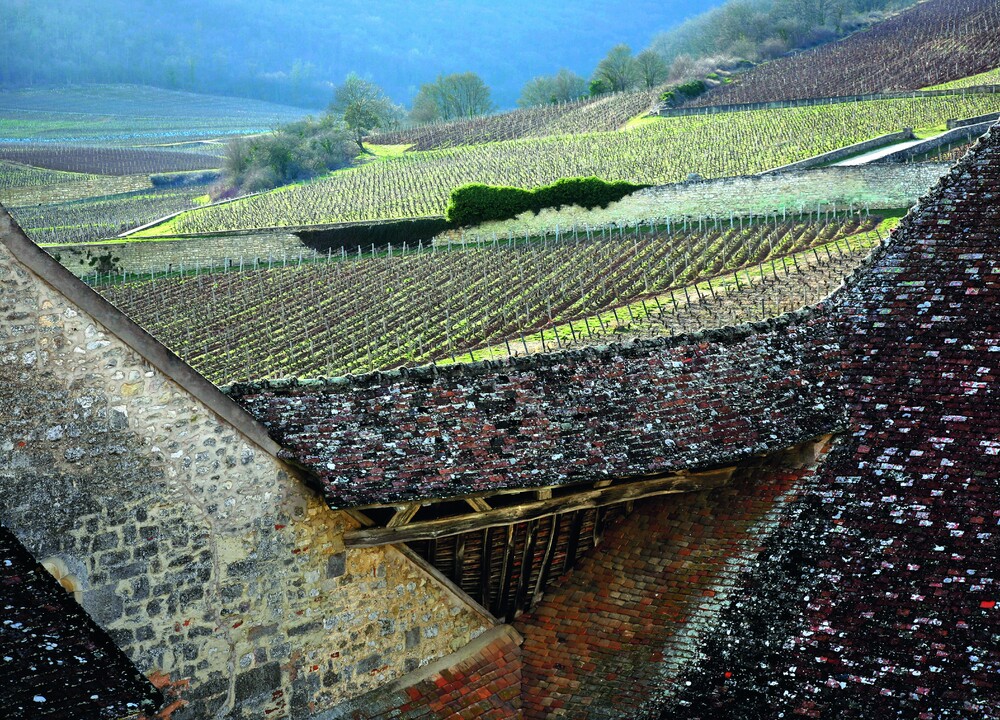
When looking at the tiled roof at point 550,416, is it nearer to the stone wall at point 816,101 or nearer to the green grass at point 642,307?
the green grass at point 642,307

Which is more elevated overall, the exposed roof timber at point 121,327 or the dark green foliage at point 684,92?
the dark green foliage at point 684,92

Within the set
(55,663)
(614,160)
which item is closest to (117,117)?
(614,160)

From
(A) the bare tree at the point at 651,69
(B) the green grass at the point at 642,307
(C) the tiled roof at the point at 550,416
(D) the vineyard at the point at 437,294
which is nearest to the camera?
(C) the tiled roof at the point at 550,416

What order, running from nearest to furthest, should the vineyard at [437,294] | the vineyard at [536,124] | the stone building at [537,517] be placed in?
the stone building at [537,517] < the vineyard at [437,294] < the vineyard at [536,124]

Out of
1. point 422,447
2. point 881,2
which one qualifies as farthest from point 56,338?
point 881,2

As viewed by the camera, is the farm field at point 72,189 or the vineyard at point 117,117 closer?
the farm field at point 72,189

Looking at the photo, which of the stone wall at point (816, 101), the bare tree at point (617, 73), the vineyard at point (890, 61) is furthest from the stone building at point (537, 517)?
the bare tree at point (617, 73)
